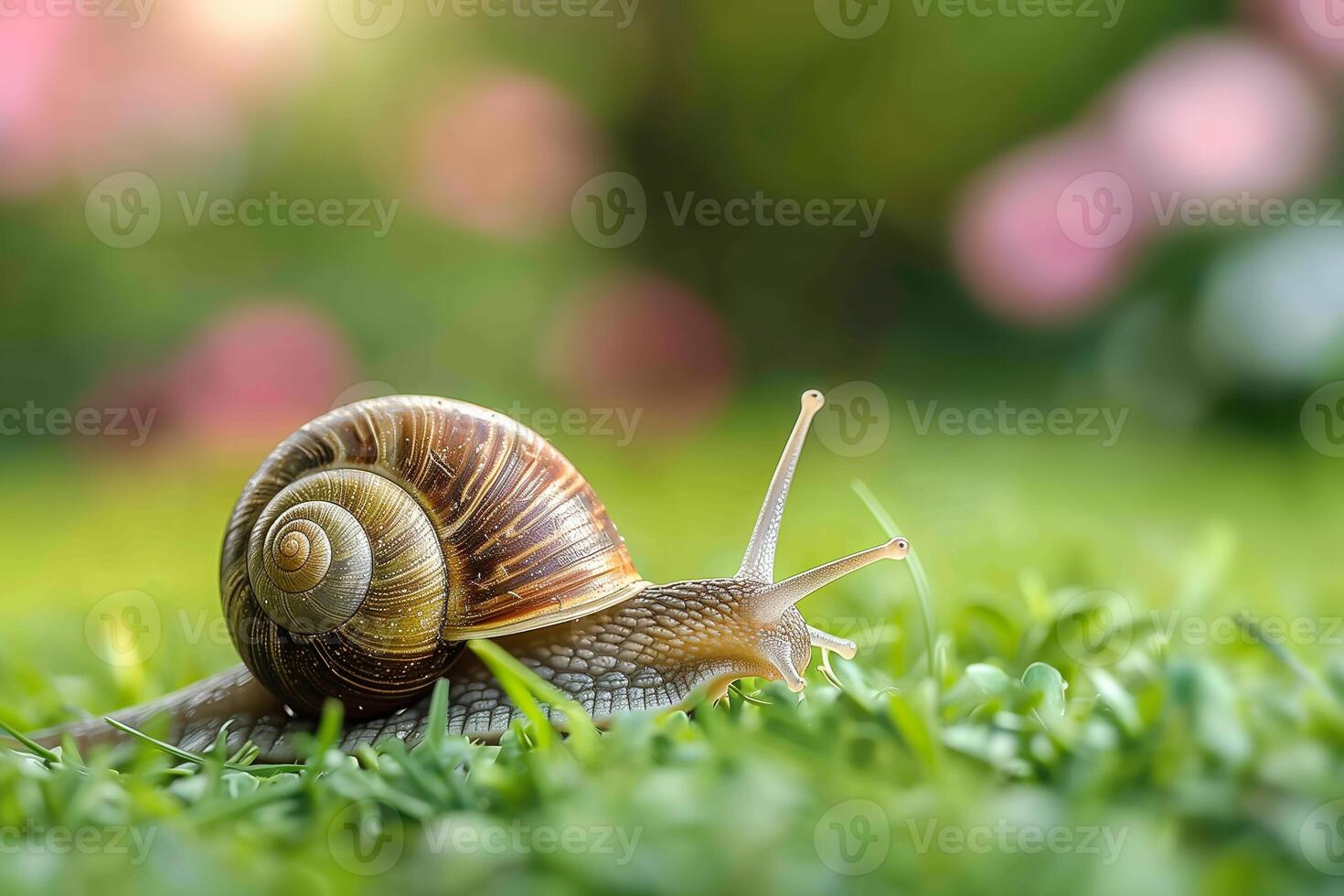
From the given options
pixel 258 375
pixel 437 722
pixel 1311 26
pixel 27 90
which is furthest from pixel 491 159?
pixel 437 722

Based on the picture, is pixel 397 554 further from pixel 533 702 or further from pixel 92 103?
pixel 92 103

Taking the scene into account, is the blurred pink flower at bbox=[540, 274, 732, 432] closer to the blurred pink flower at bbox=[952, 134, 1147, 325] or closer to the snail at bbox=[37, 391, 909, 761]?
the blurred pink flower at bbox=[952, 134, 1147, 325]

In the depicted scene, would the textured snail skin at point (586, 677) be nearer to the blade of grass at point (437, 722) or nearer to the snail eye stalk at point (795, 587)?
the snail eye stalk at point (795, 587)

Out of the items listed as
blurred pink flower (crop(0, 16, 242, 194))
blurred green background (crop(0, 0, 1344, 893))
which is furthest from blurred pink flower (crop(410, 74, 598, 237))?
blurred pink flower (crop(0, 16, 242, 194))

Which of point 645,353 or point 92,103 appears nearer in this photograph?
point 92,103

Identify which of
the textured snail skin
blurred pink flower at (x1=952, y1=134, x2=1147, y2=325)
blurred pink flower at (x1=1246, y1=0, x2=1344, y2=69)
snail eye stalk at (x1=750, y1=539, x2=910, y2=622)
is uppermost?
blurred pink flower at (x1=1246, y1=0, x2=1344, y2=69)

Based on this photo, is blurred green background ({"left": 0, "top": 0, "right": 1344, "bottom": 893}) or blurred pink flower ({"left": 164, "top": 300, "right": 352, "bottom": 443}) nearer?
blurred green background ({"left": 0, "top": 0, "right": 1344, "bottom": 893})

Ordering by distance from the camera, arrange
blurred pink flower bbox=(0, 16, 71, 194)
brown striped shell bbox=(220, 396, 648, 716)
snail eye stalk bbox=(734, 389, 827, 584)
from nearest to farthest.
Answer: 1. brown striped shell bbox=(220, 396, 648, 716)
2. snail eye stalk bbox=(734, 389, 827, 584)
3. blurred pink flower bbox=(0, 16, 71, 194)

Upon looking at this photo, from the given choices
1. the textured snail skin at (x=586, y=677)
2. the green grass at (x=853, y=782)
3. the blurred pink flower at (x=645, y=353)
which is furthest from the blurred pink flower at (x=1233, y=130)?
the textured snail skin at (x=586, y=677)
